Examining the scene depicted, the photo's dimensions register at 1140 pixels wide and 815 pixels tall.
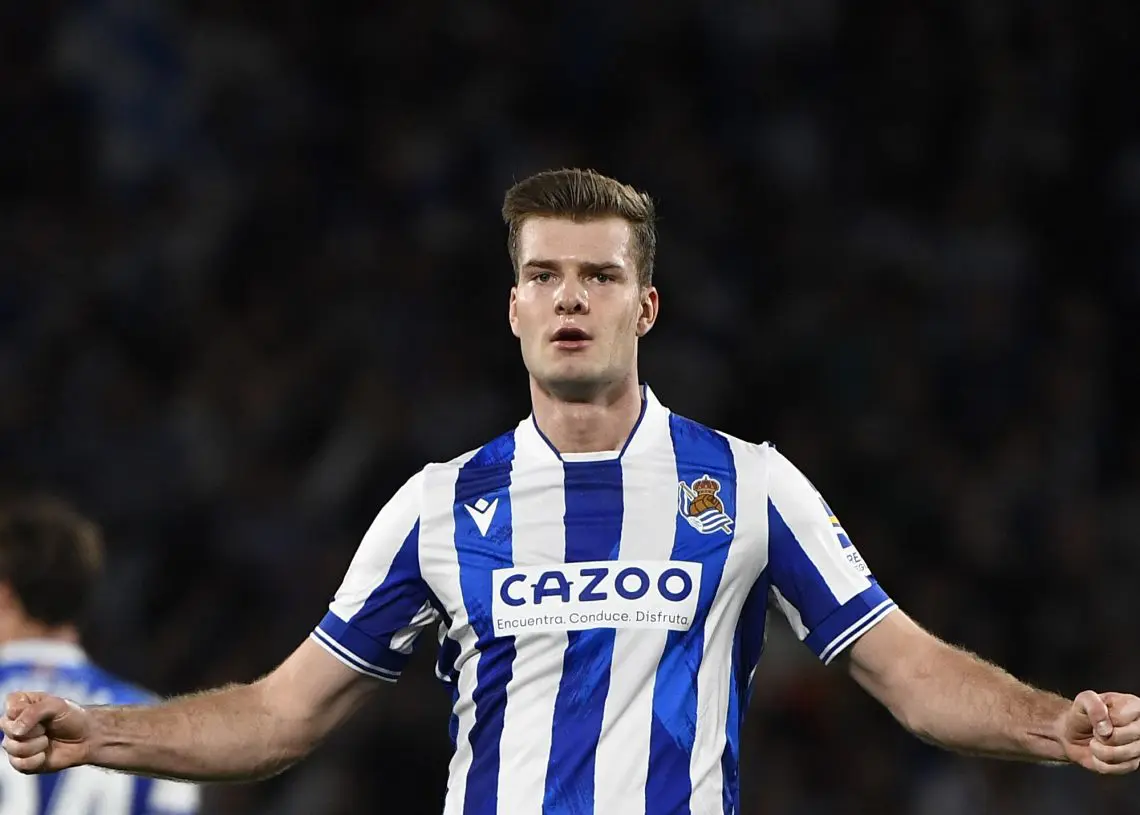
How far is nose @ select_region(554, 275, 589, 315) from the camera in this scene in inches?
135

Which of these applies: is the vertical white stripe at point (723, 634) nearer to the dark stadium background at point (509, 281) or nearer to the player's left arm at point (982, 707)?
the player's left arm at point (982, 707)

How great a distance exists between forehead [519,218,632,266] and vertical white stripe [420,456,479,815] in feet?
1.72

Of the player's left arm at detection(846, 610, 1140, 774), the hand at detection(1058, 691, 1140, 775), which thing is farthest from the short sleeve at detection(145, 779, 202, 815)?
the hand at detection(1058, 691, 1140, 775)

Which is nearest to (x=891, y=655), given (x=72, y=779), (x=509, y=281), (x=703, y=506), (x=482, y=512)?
(x=703, y=506)

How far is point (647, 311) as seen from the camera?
3.63 meters

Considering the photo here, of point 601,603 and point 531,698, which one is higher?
point 601,603

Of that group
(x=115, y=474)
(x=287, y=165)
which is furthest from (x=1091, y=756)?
(x=287, y=165)

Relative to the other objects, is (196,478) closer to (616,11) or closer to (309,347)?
(309,347)

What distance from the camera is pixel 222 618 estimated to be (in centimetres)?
741

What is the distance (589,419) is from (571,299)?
10.2 inches

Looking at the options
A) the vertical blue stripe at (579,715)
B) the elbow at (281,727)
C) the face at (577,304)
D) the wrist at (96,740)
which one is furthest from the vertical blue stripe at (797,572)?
the wrist at (96,740)

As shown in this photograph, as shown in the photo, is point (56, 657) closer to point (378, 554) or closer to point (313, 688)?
point (313, 688)

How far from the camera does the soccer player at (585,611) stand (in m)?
3.24

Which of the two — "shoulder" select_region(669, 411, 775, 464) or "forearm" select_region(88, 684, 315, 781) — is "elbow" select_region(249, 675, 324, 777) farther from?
"shoulder" select_region(669, 411, 775, 464)
